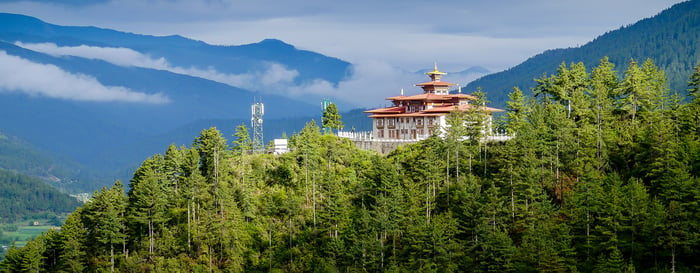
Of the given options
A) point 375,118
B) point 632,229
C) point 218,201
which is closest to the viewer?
point 632,229

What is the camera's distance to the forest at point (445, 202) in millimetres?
79062

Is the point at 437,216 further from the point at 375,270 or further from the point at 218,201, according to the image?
the point at 218,201

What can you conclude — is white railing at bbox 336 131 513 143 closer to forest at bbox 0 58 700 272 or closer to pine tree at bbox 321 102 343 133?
forest at bbox 0 58 700 272

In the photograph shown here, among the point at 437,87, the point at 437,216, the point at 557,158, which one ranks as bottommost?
the point at 437,216

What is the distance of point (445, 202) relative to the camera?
95.1 meters

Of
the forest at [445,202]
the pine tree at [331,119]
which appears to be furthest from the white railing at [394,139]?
the pine tree at [331,119]

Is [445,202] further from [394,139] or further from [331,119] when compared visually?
[331,119]

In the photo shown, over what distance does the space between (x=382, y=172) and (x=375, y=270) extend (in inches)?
499

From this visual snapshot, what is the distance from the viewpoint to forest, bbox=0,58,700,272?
3113 inches

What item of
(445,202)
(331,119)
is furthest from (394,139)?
(445,202)

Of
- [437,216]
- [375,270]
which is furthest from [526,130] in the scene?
[375,270]

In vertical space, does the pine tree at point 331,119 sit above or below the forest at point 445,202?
above

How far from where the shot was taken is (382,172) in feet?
317

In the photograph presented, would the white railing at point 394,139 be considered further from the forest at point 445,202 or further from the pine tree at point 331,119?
the pine tree at point 331,119
